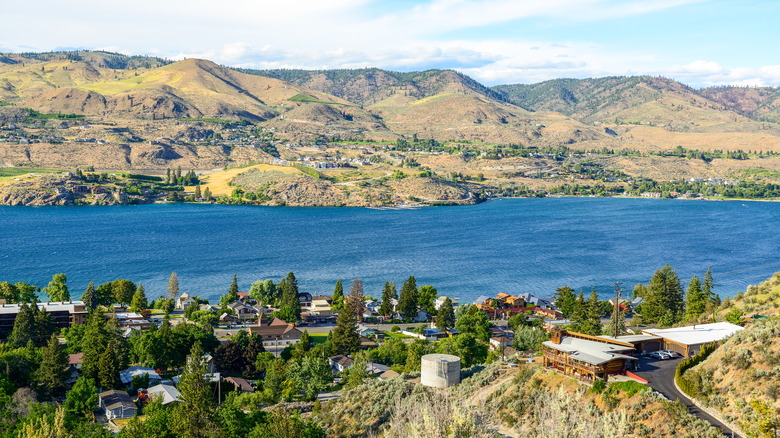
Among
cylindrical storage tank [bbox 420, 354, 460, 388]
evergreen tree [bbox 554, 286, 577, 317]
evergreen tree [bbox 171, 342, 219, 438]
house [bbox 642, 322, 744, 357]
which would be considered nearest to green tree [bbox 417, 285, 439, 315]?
evergreen tree [bbox 554, 286, 577, 317]

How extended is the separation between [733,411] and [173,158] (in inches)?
7517

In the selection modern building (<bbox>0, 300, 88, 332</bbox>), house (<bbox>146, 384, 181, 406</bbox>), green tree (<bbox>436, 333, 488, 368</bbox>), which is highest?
modern building (<bbox>0, 300, 88, 332</bbox>)

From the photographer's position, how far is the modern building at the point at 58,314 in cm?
5553

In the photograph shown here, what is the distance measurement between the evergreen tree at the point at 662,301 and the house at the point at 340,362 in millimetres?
24310

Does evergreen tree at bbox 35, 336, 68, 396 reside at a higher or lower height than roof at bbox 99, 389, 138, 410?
higher

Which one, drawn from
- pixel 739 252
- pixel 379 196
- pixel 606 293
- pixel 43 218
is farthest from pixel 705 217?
pixel 43 218

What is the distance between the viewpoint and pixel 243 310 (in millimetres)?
63500

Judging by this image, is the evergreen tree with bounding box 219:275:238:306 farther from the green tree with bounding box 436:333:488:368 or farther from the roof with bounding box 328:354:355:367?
the green tree with bounding box 436:333:488:368

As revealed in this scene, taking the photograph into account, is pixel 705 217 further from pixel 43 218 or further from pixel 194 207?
pixel 43 218

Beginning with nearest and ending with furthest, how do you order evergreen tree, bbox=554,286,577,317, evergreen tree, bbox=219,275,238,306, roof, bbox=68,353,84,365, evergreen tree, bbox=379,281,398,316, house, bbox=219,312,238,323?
roof, bbox=68,353,84,365
house, bbox=219,312,238,323
evergreen tree, bbox=554,286,577,317
evergreen tree, bbox=379,281,398,316
evergreen tree, bbox=219,275,238,306

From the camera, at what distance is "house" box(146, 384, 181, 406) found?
38.1m

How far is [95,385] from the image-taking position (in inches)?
1612

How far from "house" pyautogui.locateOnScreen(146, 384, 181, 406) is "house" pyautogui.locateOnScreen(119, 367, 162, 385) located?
8.04ft

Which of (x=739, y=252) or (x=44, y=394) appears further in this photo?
(x=739, y=252)
